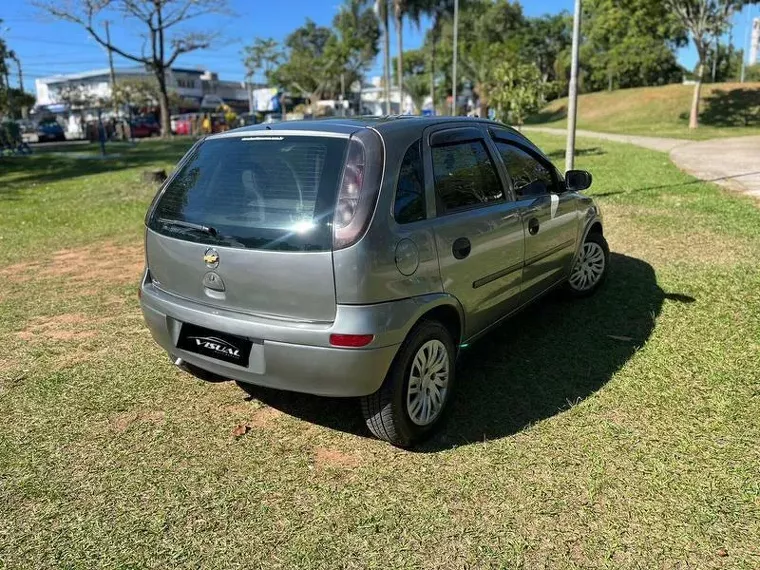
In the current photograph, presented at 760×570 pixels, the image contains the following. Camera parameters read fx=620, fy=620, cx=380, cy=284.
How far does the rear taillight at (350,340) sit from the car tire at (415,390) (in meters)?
0.25

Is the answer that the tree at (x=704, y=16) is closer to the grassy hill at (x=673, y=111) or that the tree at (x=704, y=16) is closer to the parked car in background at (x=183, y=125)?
the grassy hill at (x=673, y=111)

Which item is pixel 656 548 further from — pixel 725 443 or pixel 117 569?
pixel 117 569

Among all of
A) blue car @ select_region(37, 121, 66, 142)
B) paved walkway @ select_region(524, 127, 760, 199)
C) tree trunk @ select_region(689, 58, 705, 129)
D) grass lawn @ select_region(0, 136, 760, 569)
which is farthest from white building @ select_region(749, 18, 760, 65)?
grass lawn @ select_region(0, 136, 760, 569)

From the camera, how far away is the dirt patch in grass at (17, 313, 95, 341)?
4.84 m

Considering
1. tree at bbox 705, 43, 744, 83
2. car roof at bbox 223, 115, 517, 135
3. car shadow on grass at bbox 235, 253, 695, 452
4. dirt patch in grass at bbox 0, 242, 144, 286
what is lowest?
car shadow on grass at bbox 235, 253, 695, 452

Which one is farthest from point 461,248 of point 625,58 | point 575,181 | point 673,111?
point 625,58

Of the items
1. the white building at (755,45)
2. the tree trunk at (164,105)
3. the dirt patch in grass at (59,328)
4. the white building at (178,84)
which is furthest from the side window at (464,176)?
the white building at (178,84)

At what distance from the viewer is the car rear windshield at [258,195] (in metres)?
2.86

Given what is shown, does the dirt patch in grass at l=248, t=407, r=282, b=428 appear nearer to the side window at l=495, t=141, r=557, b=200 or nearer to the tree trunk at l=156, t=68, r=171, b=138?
the side window at l=495, t=141, r=557, b=200

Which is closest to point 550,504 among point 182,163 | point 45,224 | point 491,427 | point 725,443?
point 491,427

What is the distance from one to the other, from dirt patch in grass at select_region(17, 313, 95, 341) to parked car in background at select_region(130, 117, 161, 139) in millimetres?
37560

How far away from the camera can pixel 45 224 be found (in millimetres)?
10039

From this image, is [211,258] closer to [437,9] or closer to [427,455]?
[427,455]

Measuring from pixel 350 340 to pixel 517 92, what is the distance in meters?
17.0
